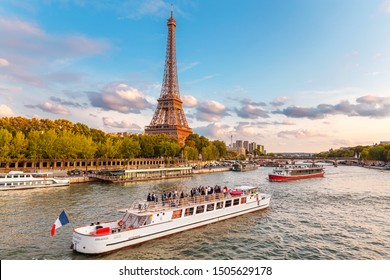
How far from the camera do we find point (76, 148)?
7244 cm

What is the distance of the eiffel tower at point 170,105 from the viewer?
144587 millimetres

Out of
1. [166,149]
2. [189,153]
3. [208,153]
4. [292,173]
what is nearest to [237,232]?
[292,173]

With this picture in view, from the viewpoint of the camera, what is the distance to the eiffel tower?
145m

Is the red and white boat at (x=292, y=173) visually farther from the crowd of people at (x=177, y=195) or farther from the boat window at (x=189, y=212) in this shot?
the boat window at (x=189, y=212)

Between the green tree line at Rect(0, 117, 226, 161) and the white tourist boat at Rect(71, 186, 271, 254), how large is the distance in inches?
1935

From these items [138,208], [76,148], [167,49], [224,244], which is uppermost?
[167,49]

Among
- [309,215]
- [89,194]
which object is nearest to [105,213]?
[89,194]

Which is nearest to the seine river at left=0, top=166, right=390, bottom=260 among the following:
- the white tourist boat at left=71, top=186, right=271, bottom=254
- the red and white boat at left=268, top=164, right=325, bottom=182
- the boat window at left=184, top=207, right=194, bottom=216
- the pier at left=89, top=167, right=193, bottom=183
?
the white tourist boat at left=71, top=186, right=271, bottom=254

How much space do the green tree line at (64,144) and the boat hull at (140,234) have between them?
165ft

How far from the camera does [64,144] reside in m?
70.2

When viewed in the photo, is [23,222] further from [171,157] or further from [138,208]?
[171,157]

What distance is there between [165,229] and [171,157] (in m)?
92.9

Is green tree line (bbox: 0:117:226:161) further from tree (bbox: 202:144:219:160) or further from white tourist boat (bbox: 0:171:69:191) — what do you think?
white tourist boat (bbox: 0:171:69:191)

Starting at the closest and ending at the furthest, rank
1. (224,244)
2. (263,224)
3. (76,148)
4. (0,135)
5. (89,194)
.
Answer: (224,244) < (263,224) < (89,194) < (0,135) < (76,148)
